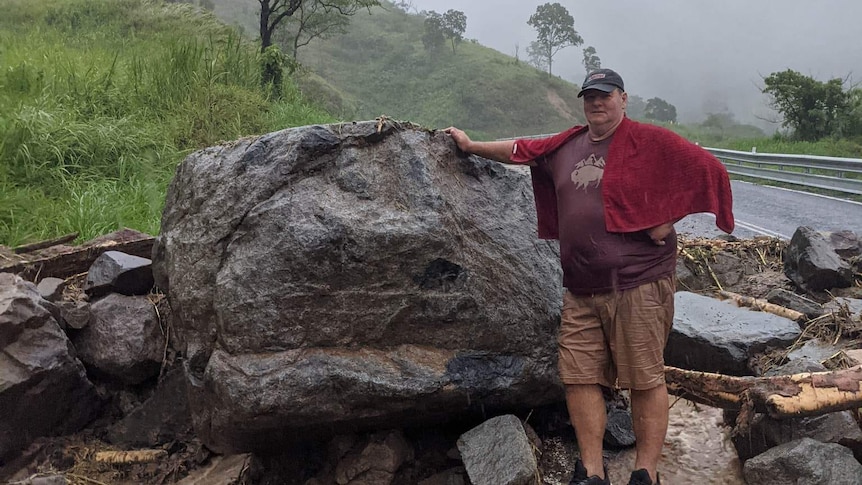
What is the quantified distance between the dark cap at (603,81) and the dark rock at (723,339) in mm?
2084

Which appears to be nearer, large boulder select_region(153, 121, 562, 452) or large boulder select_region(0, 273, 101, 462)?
large boulder select_region(153, 121, 562, 452)

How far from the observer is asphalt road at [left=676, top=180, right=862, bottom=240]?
7.88 meters

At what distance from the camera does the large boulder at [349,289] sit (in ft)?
10.9

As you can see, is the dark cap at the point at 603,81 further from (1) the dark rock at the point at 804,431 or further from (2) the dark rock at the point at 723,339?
(2) the dark rock at the point at 723,339

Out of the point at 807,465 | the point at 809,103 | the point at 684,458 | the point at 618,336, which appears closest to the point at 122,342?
the point at 618,336

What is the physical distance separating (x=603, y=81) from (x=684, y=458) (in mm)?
2295

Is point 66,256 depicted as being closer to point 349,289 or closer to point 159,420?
point 159,420

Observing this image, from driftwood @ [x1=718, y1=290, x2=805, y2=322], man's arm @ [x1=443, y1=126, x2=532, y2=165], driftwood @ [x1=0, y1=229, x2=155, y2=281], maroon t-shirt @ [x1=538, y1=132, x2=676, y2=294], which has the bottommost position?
driftwood @ [x1=0, y1=229, x2=155, y2=281]

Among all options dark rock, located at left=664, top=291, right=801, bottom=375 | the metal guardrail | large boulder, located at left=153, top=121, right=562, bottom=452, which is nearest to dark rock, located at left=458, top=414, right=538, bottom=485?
large boulder, located at left=153, top=121, right=562, bottom=452

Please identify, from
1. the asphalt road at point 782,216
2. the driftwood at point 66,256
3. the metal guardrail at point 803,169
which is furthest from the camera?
the metal guardrail at point 803,169

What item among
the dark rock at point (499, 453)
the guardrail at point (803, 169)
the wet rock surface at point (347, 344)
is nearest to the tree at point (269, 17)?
the guardrail at point (803, 169)

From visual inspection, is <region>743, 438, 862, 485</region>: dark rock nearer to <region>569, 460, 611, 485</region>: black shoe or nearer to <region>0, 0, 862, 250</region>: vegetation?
<region>569, 460, 611, 485</region>: black shoe

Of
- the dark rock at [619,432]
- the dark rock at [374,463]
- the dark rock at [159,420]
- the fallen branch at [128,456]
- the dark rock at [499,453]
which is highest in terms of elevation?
the dark rock at [499,453]

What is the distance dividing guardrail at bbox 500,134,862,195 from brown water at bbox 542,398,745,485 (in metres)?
4.69
